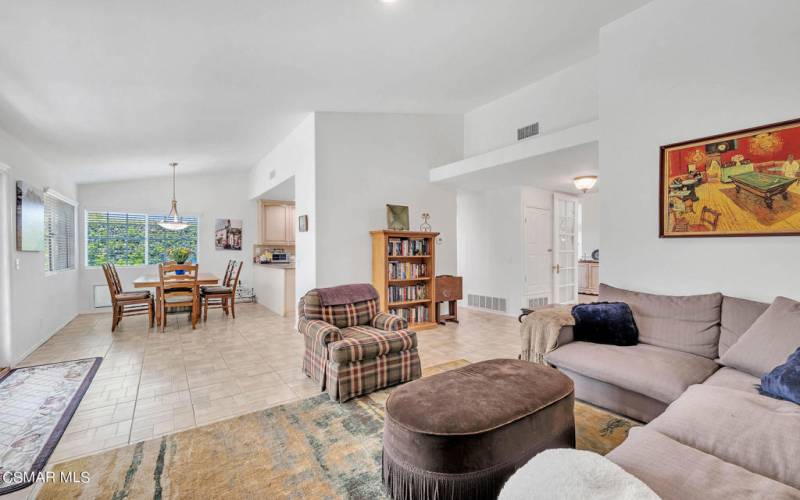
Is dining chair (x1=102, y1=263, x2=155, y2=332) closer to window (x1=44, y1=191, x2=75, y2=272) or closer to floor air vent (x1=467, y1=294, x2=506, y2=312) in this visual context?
window (x1=44, y1=191, x2=75, y2=272)

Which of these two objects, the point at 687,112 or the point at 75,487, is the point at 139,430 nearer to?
the point at 75,487

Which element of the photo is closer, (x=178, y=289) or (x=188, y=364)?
(x=188, y=364)

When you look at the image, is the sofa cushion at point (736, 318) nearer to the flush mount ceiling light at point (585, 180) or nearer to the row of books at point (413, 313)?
the flush mount ceiling light at point (585, 180)

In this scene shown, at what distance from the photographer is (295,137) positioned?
17.9 feet

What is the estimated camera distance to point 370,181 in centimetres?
516

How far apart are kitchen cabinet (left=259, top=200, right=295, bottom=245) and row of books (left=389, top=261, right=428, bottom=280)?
3.86 m

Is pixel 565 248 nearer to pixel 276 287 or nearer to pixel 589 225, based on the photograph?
pixel 589 225

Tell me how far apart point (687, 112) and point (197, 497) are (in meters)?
4.21

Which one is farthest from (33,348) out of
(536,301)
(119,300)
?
(536,301)

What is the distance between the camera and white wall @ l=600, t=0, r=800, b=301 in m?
2.51

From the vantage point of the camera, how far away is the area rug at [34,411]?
1.95m

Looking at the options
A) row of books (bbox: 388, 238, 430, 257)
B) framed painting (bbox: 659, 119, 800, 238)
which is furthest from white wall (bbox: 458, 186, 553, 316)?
framed painting (bbox: 659, 119, 800, 238)

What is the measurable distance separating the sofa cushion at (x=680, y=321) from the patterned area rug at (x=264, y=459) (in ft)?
2.29

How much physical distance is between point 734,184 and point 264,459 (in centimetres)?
373
